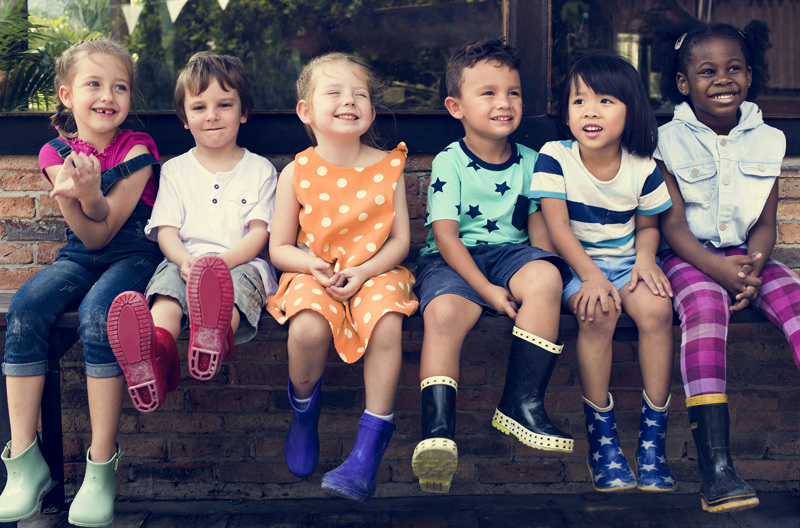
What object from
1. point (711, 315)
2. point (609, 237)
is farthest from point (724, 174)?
point (711, 315)

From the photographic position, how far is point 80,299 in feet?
6.97

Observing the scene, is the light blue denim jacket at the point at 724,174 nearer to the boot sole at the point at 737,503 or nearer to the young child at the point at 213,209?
the boot sole at the point at 737,503

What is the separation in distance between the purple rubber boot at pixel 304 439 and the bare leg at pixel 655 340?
38.7 inches

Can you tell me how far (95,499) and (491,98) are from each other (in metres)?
1.71

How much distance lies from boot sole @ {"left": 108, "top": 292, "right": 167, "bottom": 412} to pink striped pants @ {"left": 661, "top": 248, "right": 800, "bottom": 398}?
151 centimetres

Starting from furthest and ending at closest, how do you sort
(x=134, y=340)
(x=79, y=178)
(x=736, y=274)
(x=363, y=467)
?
1. (x=736, y=274)
2. (x=79, y=178)
3. (x=363, y=467)
4. (x=134, y=340)

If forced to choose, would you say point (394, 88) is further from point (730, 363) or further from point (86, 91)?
point (730, 363)

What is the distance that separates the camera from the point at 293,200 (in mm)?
2232

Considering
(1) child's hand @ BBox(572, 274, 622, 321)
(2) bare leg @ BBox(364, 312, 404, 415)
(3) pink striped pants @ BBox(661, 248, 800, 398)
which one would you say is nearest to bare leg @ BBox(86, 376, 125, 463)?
(2) bare leg @ BBox(364, 312, 404, 415)

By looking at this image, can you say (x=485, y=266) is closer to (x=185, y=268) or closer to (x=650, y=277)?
(x=650, y=277)

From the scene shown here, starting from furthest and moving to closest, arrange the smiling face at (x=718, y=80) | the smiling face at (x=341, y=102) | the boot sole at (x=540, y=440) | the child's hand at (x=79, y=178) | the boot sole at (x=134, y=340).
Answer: the smiling face at (x=718, y=80), the smiling face at (x=341, y=102), the child's hand at (x=79, y=178), the boot sole at (x=540, y=440), the boot sole at (x=134, y=340)

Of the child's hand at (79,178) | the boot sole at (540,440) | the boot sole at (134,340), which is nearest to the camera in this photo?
the boot sole at (134,340)

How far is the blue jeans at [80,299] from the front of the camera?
6.38 ft

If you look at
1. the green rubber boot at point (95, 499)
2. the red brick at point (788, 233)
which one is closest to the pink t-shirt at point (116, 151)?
the green rubber boot at point (95, 499)
